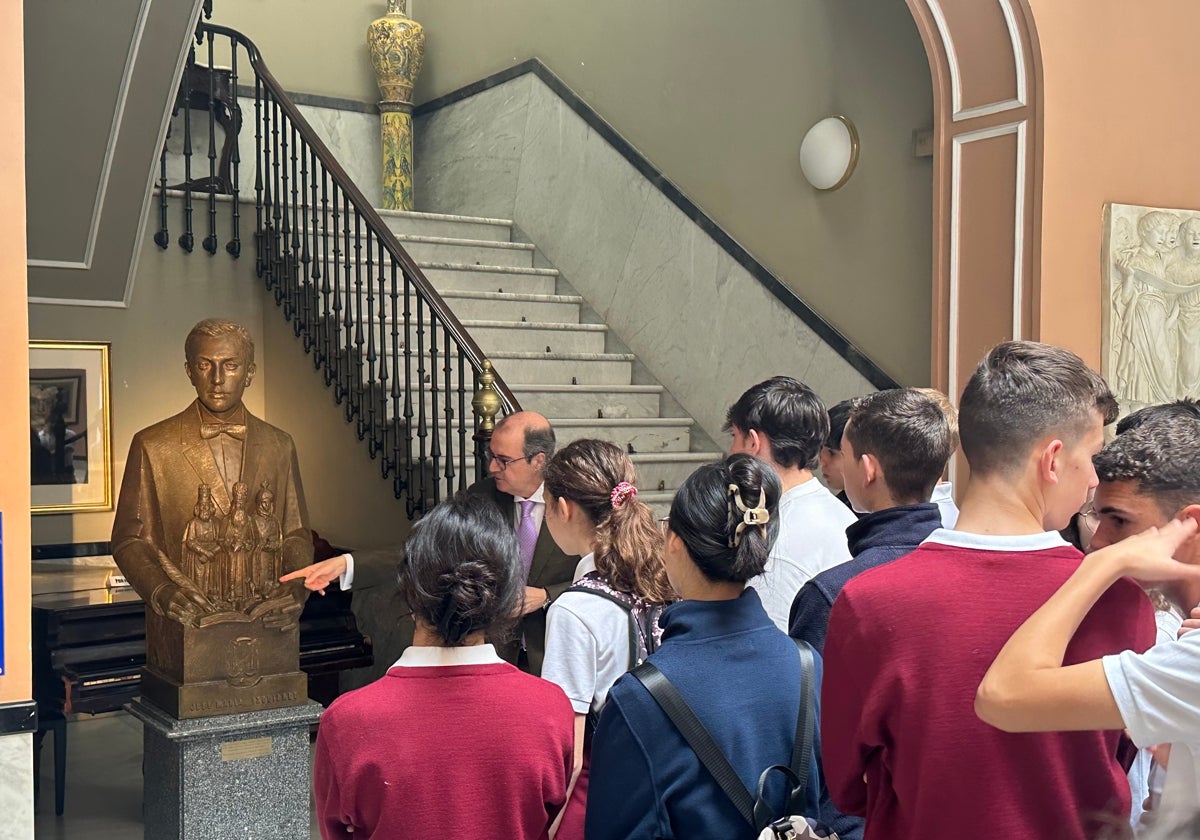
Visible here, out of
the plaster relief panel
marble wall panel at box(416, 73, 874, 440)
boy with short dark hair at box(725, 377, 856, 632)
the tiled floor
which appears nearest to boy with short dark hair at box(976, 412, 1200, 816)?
boy with short dark hair at box(725, 377, 856, 632)

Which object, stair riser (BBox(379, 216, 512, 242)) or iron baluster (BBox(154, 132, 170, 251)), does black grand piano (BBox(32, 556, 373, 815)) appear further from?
stair riser (BBox(379, 216, 512, 242))

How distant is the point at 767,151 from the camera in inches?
267

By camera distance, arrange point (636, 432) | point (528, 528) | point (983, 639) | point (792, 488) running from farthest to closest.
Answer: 1. point (636, 432)
2. point (528, 528)
3. point (792, 488)
4. point (983, 639)

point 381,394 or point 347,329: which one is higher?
point 347,329

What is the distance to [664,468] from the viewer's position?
702 centimetres

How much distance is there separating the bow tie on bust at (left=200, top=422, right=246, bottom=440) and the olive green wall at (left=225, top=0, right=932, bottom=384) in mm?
3138

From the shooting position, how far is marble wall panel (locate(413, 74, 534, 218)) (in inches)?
360

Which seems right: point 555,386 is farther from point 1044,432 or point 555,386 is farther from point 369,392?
point 1044,432

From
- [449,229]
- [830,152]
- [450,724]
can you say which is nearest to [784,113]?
[830,152]

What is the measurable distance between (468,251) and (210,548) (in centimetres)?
484

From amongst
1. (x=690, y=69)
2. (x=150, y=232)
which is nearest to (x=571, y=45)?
(x=690, y=69)

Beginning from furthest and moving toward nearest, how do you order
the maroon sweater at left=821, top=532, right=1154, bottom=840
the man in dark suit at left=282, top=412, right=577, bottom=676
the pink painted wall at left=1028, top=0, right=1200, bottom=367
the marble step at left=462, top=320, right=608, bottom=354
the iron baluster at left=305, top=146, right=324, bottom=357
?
the marble step at left=462, top=320, right=608, bottom=354
the iron baluster at left=305, top=146, right=324, bottom=357
the pink painted wall at left=1028, top=0, right=1200, bottom=367
the man in dark suit at left=282, top=412, right=577, bottom=676
the maroon sweater at left=821, top=532, right=1154, bottom=840

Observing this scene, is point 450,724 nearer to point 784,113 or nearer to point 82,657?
point 82,657

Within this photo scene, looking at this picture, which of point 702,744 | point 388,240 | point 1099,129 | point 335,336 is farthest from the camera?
point 335,336
